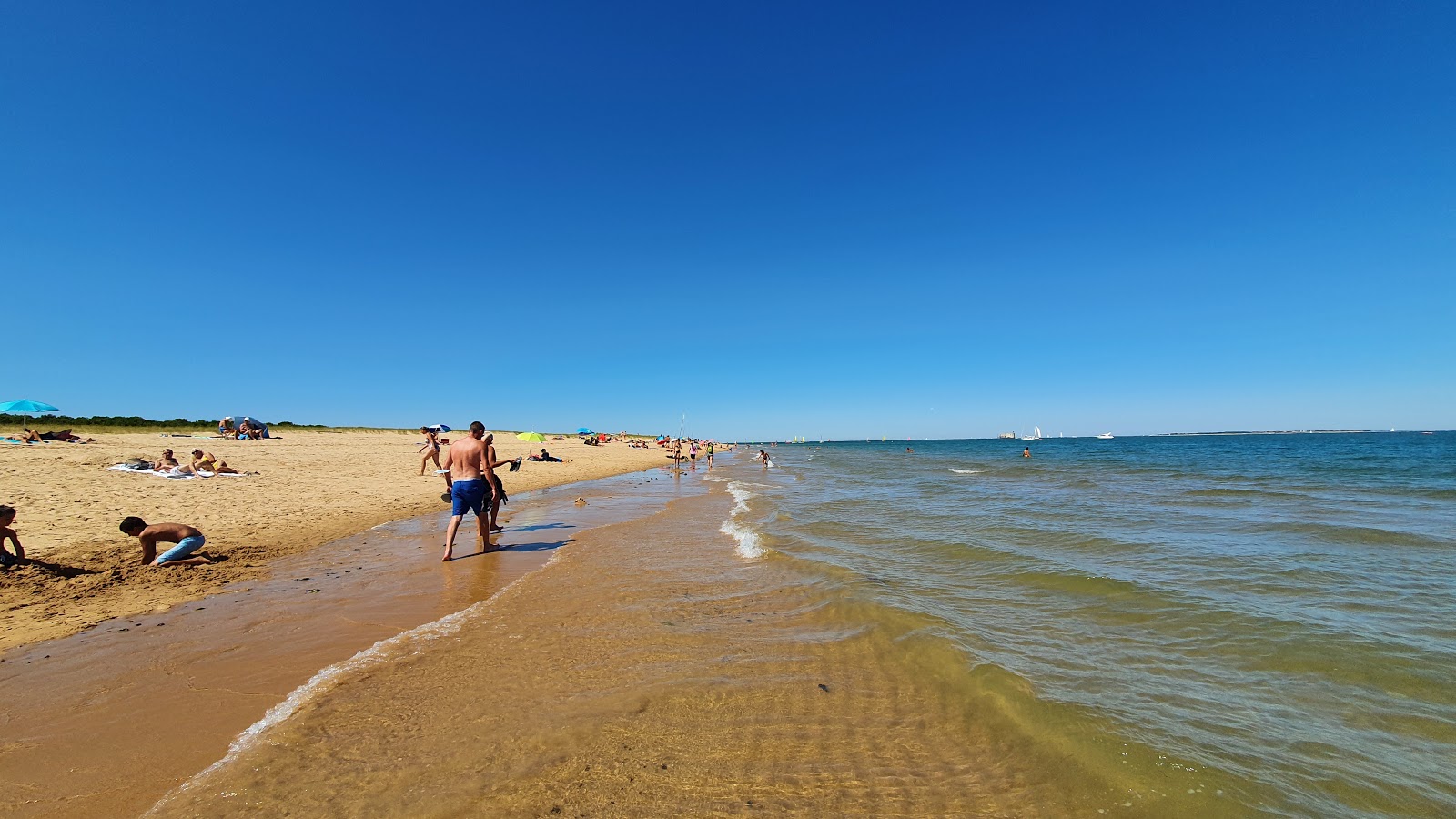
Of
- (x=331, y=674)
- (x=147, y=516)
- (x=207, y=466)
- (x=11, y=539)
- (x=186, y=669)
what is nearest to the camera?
(x=331, y=674)

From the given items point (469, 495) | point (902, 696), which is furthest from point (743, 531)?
point (902, 696)

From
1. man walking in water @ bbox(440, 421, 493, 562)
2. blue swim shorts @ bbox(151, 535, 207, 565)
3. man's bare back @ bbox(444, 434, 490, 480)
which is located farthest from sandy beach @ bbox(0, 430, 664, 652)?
man's bare back @ bbox(444, 434, 490, 480)

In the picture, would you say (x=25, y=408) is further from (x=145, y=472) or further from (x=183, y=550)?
(x=183, y=550)

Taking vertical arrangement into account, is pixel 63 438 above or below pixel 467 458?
above

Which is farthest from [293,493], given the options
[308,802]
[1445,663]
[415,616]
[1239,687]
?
[1445,663]

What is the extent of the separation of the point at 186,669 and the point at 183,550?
4994mm

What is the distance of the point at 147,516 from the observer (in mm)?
10570

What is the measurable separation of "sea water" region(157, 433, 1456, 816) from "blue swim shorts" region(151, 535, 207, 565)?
5176mm

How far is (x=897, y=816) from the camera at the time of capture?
109 inches

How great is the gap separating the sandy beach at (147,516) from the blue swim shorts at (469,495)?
1.78 metres

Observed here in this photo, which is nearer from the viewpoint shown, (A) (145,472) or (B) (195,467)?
(A) (145,472)

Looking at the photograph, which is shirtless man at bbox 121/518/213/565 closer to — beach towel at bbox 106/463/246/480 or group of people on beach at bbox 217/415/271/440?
beach towel at bbox 106/463/246/480

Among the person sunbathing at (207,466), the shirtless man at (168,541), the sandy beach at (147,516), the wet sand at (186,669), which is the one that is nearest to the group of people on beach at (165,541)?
the shirtless man at (168,541)

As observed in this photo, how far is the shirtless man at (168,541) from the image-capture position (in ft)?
25.3
